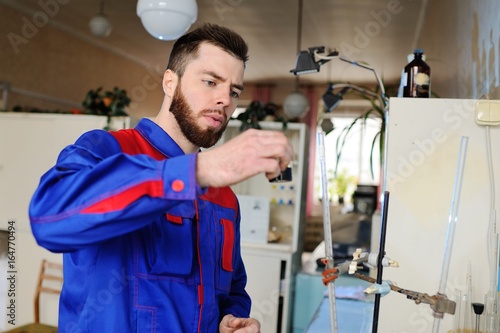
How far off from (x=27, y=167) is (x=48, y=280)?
0.90 m

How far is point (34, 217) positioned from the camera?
2.38 ft

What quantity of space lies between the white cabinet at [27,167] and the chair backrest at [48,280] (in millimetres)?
Result: 109

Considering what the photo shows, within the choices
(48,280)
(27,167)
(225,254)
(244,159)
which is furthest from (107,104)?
(244,159)

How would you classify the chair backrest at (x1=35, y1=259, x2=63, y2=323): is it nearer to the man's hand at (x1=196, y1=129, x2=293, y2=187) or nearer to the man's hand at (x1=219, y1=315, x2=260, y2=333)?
the man's hand at (x1=219, y1=315, x2=260, y2=333)

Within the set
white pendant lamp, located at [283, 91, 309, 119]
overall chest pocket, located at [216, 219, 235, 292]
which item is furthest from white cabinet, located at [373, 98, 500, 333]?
white pendant lamp, located at [283, 91, 309, 119]

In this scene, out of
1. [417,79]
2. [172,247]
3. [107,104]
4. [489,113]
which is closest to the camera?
[172,247]

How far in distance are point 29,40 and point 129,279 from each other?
575 cm

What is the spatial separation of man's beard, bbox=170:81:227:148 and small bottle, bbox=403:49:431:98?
921mm

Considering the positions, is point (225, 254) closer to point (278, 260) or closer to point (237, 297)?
point (237, 297)

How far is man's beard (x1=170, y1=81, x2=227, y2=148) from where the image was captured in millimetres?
1041

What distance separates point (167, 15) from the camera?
7.68 ft

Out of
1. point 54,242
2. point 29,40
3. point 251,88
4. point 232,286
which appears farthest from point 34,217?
point 251,88

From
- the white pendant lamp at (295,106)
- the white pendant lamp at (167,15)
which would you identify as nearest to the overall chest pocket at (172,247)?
the white pendant lamp at (167,15)

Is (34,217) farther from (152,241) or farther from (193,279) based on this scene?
(193,279)
